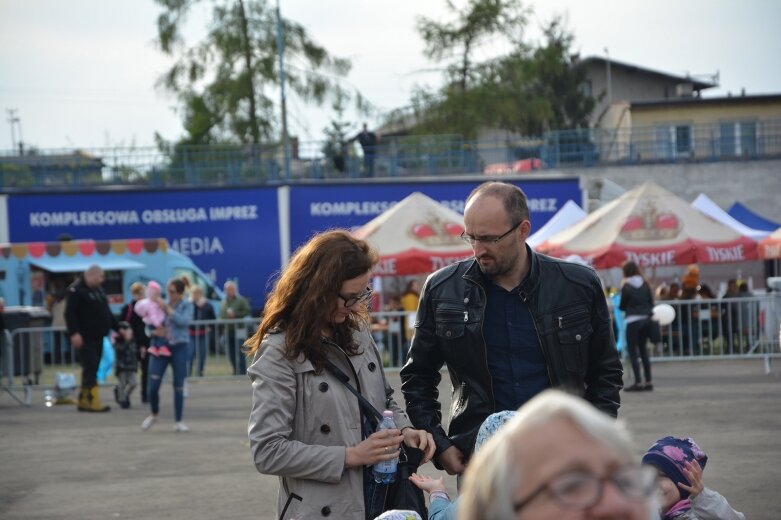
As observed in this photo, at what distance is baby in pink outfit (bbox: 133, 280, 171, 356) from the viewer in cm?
1441

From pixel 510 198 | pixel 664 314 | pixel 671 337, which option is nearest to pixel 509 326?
pixel 510 198

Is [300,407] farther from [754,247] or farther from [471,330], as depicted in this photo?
[754,247]

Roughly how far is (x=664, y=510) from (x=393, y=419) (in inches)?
A: 40.3

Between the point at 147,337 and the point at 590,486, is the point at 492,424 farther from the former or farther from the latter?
the point at 147,337

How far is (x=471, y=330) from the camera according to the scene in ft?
15.5

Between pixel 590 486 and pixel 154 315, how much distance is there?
532 inches

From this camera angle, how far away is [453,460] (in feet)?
15.6

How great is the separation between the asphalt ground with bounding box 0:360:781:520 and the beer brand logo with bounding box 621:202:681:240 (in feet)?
12.6

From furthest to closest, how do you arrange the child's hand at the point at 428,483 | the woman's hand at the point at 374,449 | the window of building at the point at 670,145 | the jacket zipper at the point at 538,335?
A: 1. the window of building at the point at 670,145
2. the jacket zipper at the point at 538,335
3. the woman's hand at the point at 374,449
4. the child's hand at the point at 428,483

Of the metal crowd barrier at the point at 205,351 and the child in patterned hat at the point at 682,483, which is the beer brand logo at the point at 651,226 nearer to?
the metal crowd barrier at the point at 205,351

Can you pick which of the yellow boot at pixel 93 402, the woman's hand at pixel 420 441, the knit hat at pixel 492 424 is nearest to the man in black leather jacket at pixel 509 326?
the woman's hand at pixel 420 441

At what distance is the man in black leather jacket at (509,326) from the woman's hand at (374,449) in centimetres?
47

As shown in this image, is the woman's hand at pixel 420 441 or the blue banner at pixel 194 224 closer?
the woman's hand at pixel 420 441

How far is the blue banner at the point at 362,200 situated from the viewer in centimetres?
3456
